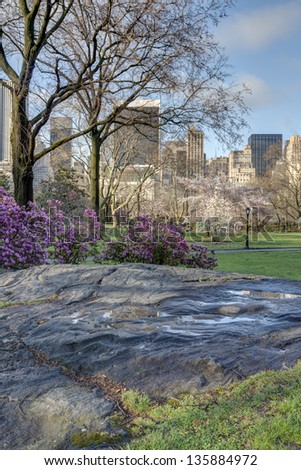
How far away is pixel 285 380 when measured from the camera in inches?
108

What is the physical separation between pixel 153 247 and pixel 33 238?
2.76m

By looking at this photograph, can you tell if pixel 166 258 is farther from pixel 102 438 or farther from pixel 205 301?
pixel 102 438

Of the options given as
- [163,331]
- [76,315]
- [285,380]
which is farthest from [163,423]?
[76,315]

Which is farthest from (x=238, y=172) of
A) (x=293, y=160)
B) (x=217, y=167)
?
(x=217, y=167)

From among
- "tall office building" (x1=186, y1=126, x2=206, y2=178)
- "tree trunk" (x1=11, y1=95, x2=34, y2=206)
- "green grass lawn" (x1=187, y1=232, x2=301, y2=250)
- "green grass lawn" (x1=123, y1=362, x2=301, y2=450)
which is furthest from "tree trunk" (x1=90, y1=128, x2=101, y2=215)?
"green grass lawn" (x1=123, y1=362, x2=301, y2=450)

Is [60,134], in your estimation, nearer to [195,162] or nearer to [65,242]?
[195,162]

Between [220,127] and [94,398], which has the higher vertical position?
[220,127]

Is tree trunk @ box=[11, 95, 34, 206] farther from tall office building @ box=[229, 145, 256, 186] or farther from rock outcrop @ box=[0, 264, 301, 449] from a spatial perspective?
tall office building @ box=[229, 145, 256, 186]

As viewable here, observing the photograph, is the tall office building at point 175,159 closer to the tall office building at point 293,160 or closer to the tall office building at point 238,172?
the tall office building at point 238,172

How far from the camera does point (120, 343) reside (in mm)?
3488

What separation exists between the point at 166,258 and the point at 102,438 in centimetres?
864

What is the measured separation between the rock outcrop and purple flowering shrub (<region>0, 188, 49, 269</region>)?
337cm

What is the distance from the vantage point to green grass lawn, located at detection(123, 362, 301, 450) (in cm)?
217

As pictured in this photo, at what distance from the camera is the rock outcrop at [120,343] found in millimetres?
2557
